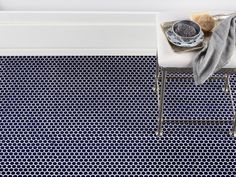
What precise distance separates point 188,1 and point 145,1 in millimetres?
237

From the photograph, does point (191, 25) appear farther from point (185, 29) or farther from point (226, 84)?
point (226, 84)

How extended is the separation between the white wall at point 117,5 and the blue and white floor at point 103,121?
31 cm

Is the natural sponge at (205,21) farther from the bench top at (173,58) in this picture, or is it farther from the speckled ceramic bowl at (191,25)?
the bench top at (173,58)

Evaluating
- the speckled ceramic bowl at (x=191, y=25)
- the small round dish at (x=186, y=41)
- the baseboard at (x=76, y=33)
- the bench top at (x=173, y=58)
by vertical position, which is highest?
the speckled ceramic bowl at (x=191, y=25)

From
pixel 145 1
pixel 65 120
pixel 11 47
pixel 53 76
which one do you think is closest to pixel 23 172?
pixel 65 120

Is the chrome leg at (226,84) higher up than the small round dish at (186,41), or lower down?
lower down

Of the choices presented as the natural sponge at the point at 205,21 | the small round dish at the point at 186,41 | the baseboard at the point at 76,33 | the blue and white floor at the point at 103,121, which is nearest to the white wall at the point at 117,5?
the baseboard at the point at 76,33

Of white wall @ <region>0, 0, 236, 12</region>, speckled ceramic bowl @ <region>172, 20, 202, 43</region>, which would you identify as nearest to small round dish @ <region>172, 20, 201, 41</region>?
speckled ceramic bowl @ <region>172, 20, 202, 43</region>

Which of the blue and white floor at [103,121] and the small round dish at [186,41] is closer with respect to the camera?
the small round dish at [186,41]

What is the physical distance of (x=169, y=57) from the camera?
230 centimetres

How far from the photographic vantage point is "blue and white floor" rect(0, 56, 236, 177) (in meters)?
2.55

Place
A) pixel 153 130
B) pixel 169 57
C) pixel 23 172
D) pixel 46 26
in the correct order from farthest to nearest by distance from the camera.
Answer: pixel 46 26
pixel 153 130
pixel 23 172
pixel 169 57

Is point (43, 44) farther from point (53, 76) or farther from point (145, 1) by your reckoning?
point (145, 1)

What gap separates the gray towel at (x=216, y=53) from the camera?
88.8 inches
